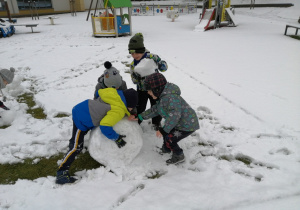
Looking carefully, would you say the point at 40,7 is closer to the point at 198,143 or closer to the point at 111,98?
the point at 111,98

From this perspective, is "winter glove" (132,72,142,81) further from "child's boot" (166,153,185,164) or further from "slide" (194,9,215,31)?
"slide" (194,9,215,31)

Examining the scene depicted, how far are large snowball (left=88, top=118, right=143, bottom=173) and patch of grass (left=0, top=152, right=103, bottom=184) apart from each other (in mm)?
241

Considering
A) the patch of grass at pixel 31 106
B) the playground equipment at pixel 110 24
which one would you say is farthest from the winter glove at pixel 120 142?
the playground equipment at pixel 110 24

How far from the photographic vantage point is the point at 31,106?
14.5ft

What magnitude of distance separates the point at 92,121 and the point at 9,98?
3329 millimetres

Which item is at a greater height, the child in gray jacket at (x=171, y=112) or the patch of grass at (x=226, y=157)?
the child in gray jacket at (x=171, y=112)

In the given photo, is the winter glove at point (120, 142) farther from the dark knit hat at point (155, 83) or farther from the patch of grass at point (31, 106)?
the patch of grass at point (31, 106)

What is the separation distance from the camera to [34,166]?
9.24ft

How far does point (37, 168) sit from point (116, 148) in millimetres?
1115

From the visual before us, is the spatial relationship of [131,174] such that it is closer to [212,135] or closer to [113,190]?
[113,190]

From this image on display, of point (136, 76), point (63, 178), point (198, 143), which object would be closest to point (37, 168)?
point (63, 178)

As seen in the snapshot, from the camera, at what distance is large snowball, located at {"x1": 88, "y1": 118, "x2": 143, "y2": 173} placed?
2.65m

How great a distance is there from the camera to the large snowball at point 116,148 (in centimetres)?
265

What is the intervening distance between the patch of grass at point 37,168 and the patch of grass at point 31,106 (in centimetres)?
135
